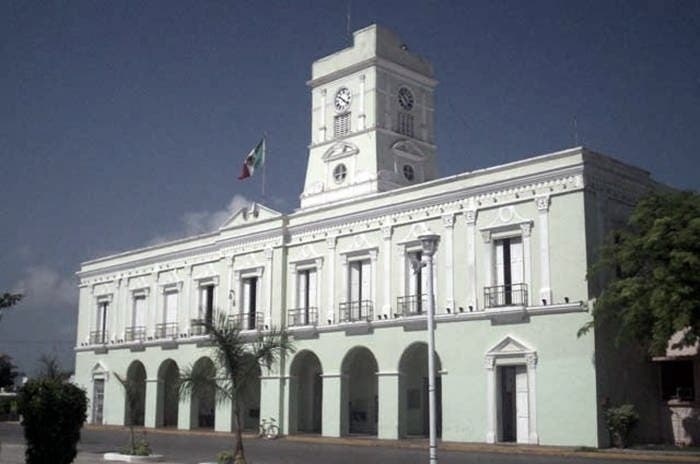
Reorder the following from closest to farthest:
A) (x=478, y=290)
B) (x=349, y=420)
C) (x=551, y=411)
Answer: (x=551, y=411) < (x=478, y=290) < (x=349, y=420)

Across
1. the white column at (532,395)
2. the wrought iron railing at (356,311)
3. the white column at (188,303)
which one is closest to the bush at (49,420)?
the white column at (532,395)

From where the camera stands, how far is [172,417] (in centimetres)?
4666

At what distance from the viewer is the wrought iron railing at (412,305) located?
32.6m

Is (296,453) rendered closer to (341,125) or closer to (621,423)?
(621,423)

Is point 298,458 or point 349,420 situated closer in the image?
point 298,458

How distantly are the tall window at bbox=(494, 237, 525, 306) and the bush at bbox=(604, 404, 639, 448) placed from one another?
4.83m

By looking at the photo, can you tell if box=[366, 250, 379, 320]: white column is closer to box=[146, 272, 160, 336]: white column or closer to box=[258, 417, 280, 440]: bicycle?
box=[258, 417, 280, 440]: bicycle

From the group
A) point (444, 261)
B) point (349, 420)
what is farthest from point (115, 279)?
point (444, 261)

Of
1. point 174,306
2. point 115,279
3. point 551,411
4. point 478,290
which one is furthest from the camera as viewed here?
point 115,279

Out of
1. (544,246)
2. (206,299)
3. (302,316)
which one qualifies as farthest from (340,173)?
(544,246)

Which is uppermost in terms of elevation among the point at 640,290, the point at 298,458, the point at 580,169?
the point at 580,169

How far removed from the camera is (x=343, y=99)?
41531mm

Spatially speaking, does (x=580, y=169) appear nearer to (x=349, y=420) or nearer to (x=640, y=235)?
(x=640, y=235)

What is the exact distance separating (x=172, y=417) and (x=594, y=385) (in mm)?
→ 26288
